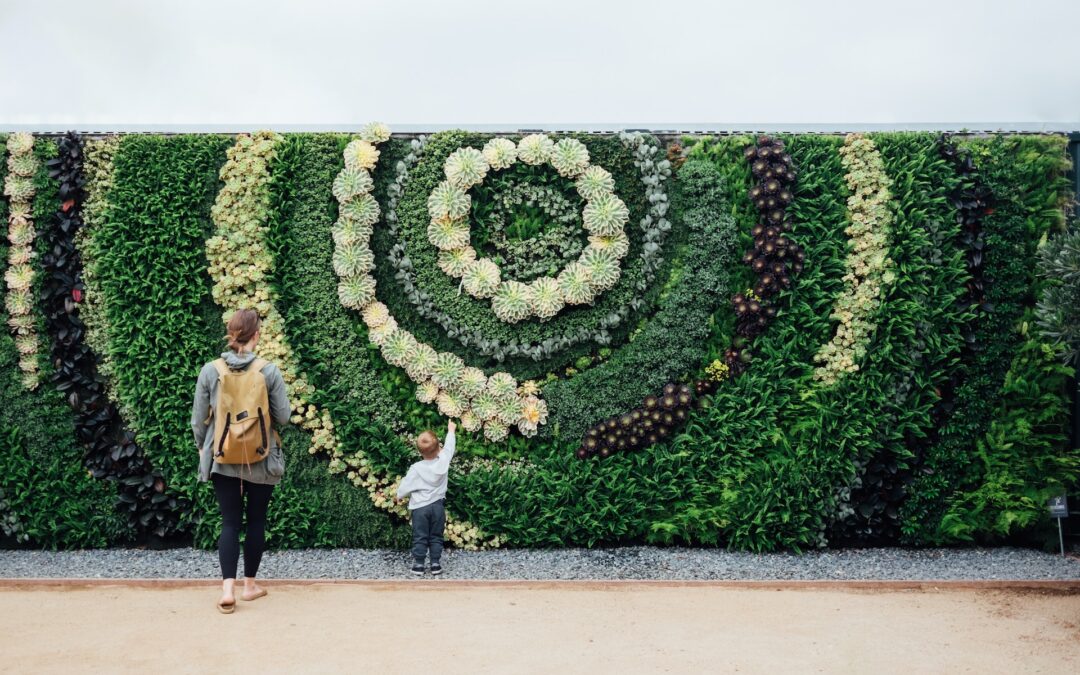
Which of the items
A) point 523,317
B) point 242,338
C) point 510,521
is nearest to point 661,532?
point 510,521

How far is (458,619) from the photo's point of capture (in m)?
5.16

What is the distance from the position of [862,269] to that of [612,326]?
1896mm

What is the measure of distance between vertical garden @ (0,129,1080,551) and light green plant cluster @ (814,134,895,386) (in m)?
0.02

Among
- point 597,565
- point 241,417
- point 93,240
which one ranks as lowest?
point 597,565

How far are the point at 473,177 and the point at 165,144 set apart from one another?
2.41 metres

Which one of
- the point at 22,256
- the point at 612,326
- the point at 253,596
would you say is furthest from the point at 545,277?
the point at 22,256

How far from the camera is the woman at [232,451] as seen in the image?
16.2 ft

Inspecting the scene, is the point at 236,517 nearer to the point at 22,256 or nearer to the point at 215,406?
the point at 215,406

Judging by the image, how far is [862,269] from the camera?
264 inches

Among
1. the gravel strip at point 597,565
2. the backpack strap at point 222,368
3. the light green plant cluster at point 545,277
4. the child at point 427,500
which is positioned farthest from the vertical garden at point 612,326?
the backpack strap at point 222,368

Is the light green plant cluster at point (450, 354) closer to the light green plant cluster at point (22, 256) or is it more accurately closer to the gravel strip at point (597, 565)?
the gravel strip at point (597, 565)

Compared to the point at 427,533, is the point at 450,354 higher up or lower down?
higher up

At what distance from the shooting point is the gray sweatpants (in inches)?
244

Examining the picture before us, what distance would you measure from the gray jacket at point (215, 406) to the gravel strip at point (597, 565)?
140 centimetres
